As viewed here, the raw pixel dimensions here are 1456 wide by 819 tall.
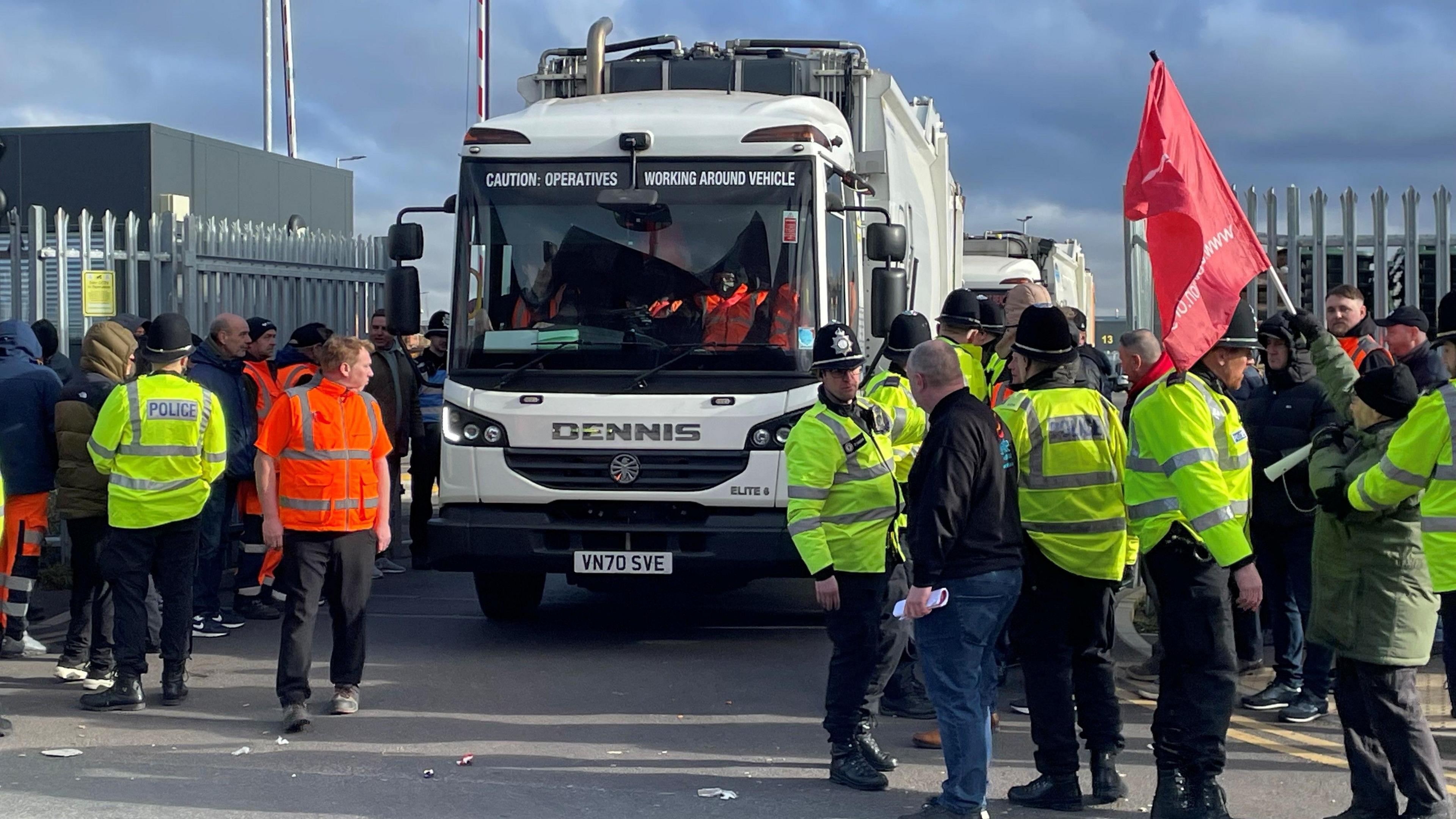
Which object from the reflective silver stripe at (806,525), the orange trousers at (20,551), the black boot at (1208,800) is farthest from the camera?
the orange trousers at (20,551)

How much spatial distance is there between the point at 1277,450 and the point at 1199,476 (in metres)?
2.41

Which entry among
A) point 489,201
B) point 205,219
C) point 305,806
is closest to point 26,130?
point 205,219

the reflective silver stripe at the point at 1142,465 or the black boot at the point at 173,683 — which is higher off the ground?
the reflective silver stripe at the point at 1142,465

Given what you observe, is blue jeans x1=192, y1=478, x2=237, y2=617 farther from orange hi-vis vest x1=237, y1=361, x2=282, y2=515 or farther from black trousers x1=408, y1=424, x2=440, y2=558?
black trousers x1=408, y1=424, x2=440, y2=558

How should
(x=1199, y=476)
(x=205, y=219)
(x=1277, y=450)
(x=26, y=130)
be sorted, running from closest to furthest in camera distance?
1. (x=1199, y=476)
2. (x=1277, y=450)
3. (x=205, y=219)
4. (x=26, y=130)

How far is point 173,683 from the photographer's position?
7723mm

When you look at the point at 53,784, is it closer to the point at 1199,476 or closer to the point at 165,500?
the point at 165,500

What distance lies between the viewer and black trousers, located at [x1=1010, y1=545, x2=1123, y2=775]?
5.92 metres

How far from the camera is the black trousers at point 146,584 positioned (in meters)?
7.62

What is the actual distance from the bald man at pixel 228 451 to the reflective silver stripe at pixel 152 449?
68.2 inches

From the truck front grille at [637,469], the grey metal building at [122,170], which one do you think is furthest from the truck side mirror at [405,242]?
the grey metal building at [122,170]

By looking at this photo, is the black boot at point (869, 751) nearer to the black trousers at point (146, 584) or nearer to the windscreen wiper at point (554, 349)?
the windscreen wiper at point (554, 349)

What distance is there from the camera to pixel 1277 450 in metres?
7.68

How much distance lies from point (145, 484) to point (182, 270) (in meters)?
5.49
